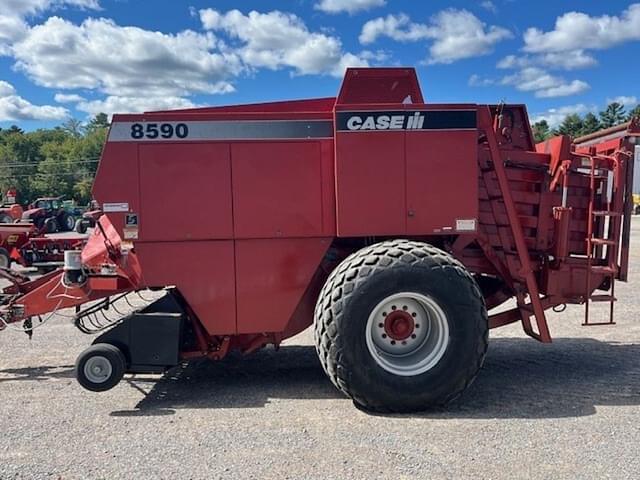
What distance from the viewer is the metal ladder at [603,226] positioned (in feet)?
17.7

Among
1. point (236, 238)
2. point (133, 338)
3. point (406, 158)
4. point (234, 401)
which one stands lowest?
point (234, 401)

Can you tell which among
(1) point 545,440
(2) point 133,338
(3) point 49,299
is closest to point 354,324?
(1) point 545,440

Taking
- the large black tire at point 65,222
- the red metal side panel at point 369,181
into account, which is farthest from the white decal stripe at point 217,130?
the large black tire at point 65,222

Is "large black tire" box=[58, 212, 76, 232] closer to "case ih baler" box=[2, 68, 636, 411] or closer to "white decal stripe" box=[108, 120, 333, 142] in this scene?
"case ih baler" box=[2, 68, 636, 411]

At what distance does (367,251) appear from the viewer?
471cm

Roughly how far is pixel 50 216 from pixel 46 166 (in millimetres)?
55043

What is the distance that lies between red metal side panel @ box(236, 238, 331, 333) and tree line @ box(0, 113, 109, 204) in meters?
66.9

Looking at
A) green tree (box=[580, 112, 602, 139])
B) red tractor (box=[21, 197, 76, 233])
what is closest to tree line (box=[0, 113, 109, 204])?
red tractor (box=[21, 197, 76, 233])

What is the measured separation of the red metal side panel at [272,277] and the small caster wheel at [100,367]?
104 centimetres

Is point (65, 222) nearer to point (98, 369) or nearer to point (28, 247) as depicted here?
point (28, 247)

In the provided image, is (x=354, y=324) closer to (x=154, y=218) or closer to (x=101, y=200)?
(x=154, y=218)

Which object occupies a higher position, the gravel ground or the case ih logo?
the case ih logo

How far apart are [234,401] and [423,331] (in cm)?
169

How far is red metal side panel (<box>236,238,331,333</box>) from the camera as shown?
4953 mm
